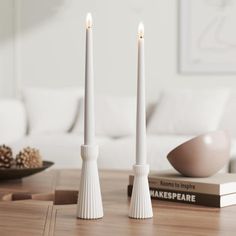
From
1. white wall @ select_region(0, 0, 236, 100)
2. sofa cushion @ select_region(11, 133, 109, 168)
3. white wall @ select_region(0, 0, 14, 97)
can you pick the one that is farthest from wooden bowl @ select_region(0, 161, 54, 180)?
white wall @ select_region(0, 0, 14, 97)

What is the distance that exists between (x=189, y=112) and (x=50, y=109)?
3.20ft

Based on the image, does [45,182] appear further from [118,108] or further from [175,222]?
[118,108]

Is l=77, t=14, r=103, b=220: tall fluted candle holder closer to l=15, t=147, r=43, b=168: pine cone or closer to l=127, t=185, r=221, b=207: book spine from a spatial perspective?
l=127, t=185, r=221, b=207: book spine

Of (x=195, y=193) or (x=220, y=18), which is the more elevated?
(x=220, y=18)

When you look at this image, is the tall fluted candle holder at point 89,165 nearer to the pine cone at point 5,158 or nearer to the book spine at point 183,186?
the book spine at point 183,186

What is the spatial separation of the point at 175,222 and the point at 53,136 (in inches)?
105

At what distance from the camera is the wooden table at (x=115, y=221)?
1052mm

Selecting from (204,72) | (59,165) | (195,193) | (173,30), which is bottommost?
(59,165)

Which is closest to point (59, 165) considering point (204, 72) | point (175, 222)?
point (204, 72)

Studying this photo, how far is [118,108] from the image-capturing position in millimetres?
4062

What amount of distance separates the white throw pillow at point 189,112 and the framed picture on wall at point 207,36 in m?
0.43

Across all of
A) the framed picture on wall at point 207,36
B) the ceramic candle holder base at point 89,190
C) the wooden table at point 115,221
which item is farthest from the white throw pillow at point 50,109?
the ceramic candle holder base at point 89,190

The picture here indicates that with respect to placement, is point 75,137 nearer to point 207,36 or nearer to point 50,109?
point 50,109

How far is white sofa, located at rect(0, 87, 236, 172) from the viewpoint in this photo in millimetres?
3336
